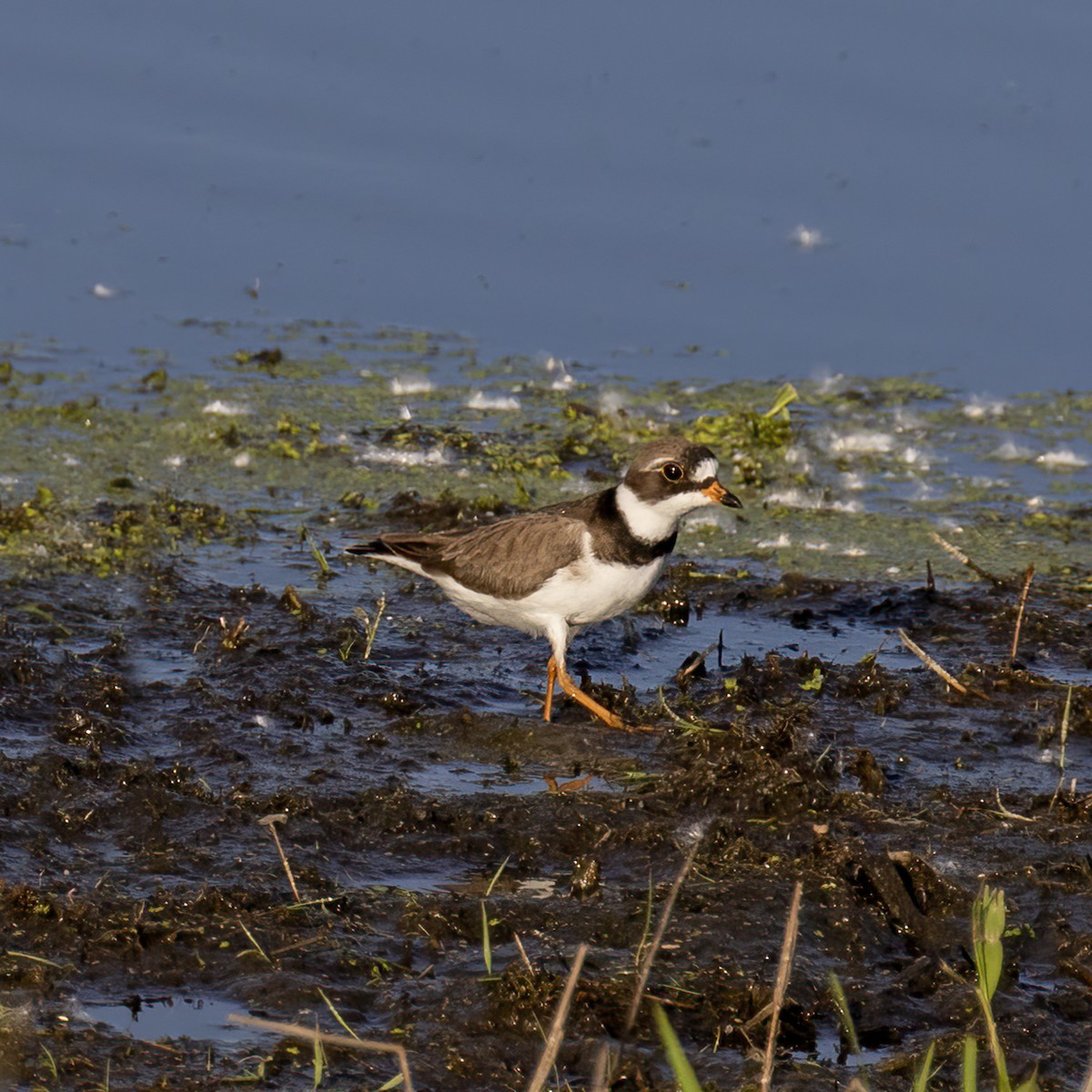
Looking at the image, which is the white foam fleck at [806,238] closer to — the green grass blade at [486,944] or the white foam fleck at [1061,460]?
the white foam fleck at [1061,460]

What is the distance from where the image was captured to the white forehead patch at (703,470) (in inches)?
300

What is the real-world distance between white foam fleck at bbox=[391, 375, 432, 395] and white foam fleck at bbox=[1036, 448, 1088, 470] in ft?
12.8

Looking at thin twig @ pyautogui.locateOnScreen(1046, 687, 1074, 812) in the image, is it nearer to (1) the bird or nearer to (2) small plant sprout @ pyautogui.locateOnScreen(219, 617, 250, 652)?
(1) the bird

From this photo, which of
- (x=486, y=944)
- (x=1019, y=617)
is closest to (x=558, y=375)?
(x=1019, y=617)

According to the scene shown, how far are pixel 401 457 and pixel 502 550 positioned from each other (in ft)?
9.05

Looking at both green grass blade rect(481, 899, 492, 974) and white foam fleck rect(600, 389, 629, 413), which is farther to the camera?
white foam fleck rect(600, 389, 629, 413)

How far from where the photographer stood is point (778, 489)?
1009 cm

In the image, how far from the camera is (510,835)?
20.2ft

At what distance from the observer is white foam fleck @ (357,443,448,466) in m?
10.2

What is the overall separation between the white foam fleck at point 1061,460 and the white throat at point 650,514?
391 cm

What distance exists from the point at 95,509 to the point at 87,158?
5451mm

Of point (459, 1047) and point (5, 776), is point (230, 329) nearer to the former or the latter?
point (5, 776)

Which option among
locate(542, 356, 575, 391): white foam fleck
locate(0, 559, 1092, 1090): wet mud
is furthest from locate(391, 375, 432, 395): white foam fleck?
locate(0, 559, 1092, 1090): wet mud

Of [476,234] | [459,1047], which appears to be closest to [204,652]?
[459,1047]
